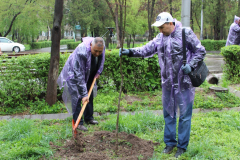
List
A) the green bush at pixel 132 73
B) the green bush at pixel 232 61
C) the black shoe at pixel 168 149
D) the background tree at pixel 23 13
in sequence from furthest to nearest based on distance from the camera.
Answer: the background tree at pixel 23 13, the green bush at pixel 232 61, the green bush at pixel 132 73, the black shoe at pixel 168 149

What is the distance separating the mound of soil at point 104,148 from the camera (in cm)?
318

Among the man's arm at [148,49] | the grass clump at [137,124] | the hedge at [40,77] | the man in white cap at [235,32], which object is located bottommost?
the grass clump at [137,124]

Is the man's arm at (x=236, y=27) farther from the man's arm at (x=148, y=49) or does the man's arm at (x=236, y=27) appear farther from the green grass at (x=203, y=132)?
the man's arm at (x=148, y=49)

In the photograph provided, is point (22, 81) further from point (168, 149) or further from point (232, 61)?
point (232, 61)

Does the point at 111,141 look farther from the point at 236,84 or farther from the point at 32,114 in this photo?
the point at 236,84

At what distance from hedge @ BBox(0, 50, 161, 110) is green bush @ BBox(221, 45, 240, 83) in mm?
2657

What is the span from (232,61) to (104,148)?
19.2 ft

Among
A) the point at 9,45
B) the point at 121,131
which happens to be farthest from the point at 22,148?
the point at 9,45

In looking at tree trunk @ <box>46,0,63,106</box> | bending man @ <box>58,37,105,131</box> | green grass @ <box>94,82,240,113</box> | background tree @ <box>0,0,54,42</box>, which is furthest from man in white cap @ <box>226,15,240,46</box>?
background tree @ <box>0,0,54,42</box>

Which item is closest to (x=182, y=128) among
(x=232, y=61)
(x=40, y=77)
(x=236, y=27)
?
(x=40, y=77)

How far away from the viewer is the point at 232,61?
7.56 m

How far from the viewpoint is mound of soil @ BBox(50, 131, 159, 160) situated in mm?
3180

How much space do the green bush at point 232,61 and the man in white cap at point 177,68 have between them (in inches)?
196

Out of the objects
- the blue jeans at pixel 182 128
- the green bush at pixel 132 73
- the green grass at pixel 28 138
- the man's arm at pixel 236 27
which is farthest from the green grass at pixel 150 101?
the man's arm at pixel 236 27
